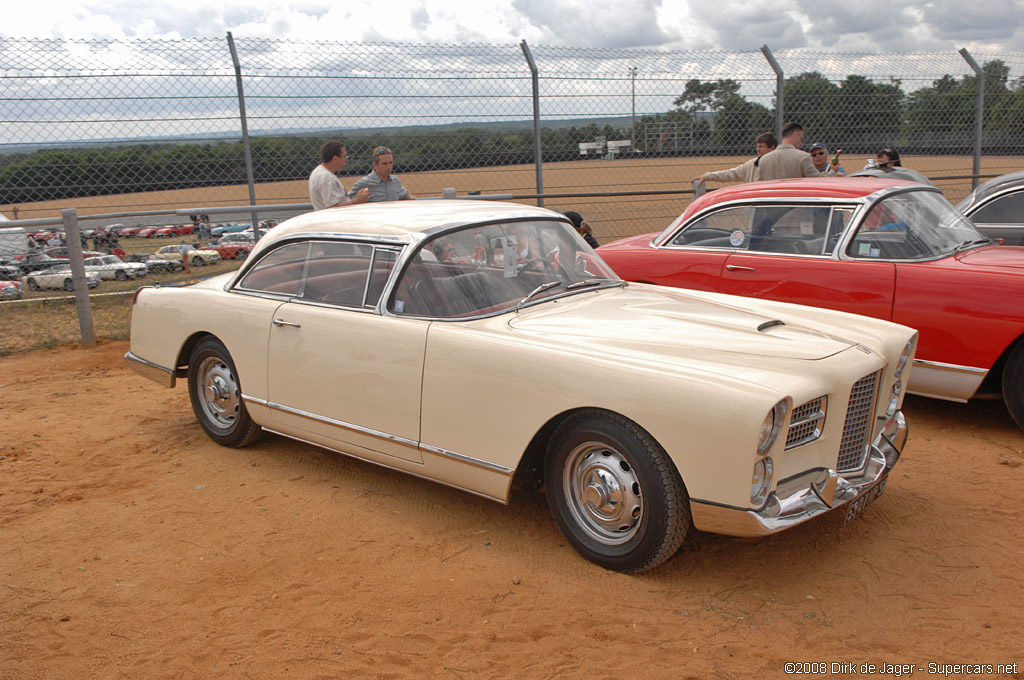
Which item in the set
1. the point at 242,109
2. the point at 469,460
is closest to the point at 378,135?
the point at 242,109

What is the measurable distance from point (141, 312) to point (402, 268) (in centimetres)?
238

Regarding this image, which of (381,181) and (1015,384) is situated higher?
(381,181)

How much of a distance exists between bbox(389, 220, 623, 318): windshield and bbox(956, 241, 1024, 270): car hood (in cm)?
249

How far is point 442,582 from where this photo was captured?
11.4 ft

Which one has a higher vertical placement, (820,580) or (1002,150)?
(1002,150)

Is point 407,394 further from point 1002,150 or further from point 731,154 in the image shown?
point 1002,150

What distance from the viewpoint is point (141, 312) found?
215 inches

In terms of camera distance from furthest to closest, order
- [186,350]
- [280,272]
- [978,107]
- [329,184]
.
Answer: [978,107] < [329,184] < [186,350] < [280,272]

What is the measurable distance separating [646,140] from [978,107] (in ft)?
19.0

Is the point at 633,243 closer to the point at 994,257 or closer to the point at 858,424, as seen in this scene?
the point at 994,257

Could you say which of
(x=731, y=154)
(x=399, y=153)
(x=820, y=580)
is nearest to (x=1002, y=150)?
(x=731, y=154)

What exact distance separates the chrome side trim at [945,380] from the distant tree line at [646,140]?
593cm

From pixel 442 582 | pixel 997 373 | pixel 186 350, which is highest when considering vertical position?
pixel 186 350

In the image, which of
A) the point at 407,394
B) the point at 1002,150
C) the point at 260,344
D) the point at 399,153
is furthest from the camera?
the point at 1002,150
